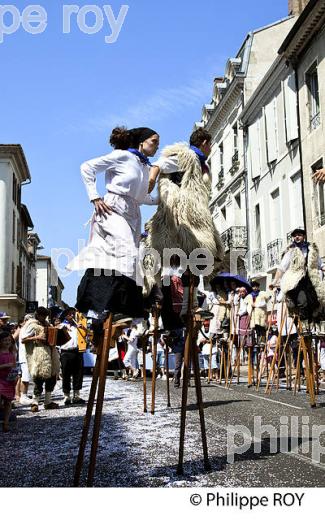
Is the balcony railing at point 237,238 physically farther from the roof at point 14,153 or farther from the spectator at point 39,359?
the roof at point 14,153

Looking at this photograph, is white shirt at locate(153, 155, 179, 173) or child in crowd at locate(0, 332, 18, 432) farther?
child in crowd at locate(0, 332, 18, 432)

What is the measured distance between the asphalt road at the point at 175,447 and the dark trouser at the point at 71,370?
90.4 inches

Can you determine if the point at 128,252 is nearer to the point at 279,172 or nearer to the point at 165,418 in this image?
the point at 165,418

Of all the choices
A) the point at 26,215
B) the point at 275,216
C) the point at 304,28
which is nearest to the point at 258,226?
the point at 275,216

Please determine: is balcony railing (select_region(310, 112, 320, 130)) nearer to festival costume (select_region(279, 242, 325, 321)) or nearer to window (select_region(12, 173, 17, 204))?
festival costume (select_region(279, 242, 325, 321))

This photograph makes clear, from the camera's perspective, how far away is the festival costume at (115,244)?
3.97 m

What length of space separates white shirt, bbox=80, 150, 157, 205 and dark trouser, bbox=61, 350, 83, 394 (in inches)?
292

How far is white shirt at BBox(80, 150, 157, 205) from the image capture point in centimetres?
414

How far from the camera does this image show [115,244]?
402 centimetres

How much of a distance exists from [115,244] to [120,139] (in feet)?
2.58

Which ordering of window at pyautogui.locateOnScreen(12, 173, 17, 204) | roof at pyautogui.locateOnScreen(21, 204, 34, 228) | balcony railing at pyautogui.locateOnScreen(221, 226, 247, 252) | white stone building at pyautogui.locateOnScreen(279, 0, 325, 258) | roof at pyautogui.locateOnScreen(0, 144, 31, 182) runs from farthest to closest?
roof at pyautogui.locateOnScreen(21, 204, 34, 228) < window at pyautogui.locateOnScreen(12, 173, 17, 204) < roof at pyautogui.locateOnScreen(0, 144, 31, 182) < balcony railing at pyautogui.locateOnScreen(221, 226, 247, 252) < white stone building at pyautogui.locateOnScreen(279, 0, 325, 258)

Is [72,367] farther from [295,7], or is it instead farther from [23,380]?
[295,7]

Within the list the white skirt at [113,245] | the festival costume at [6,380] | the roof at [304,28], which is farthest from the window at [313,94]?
the white skirt at [113,245]

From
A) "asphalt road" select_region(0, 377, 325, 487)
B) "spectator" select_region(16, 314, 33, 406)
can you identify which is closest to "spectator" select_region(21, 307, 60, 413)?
"spectator" select_region(16, 314, 33, 406)
